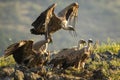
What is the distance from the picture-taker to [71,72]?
65.6ft

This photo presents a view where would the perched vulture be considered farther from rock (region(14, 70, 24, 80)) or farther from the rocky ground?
rock (region(14, 70, 24, 80))

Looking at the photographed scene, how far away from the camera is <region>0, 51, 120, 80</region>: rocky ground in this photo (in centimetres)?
1834

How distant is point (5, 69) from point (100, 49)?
7.47 meters

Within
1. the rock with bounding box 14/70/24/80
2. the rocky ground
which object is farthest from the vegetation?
the rock with bounding box 14/70/24/80

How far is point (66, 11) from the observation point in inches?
816

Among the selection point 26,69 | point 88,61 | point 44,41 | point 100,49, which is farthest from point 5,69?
point 100,49

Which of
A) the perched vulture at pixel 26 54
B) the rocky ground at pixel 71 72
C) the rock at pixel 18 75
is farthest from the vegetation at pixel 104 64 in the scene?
the rock at pixel 18 75

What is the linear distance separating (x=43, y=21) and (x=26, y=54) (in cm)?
158

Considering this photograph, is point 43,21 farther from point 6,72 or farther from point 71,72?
point 6,72

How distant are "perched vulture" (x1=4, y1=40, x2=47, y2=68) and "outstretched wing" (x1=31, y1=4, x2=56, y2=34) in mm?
760

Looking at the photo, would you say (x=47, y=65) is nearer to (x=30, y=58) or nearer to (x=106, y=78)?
(x=30, y=58)

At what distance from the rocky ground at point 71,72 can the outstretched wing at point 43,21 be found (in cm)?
165

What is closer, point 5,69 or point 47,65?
point 5,69

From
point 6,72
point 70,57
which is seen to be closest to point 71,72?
point 70,57
